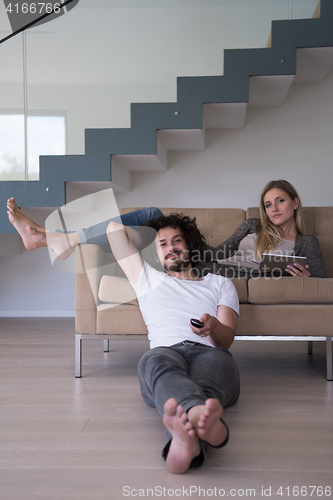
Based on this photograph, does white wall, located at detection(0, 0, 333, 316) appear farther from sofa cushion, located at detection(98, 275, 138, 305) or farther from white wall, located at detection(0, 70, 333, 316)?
sofa cushion, located at detection(98, 275, 138, 305)

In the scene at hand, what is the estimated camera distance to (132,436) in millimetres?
1201

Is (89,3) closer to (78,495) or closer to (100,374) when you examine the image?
(100,374)

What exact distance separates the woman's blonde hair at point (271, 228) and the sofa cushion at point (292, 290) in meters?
0.41

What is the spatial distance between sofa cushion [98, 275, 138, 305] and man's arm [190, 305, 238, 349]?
473mm

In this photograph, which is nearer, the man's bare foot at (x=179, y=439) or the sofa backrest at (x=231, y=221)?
the man's bare foot at (x=179, y=439)

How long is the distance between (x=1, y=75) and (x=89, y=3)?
773mm

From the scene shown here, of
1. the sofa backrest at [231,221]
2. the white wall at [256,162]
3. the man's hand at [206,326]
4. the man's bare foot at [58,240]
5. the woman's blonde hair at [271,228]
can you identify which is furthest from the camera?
the white wall at [256,162]

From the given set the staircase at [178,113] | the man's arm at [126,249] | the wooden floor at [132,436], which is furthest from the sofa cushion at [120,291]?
the staircase at [178,113]

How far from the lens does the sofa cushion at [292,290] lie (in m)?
1.78

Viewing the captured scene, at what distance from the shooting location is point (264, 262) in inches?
77.7

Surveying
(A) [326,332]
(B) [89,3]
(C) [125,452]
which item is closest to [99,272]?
(C) [125,452]

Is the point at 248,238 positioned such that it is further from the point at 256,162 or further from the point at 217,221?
the point at 256,162

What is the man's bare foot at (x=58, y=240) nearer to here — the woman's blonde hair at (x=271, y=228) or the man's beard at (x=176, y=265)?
the man's beard at (x=176, y=265)

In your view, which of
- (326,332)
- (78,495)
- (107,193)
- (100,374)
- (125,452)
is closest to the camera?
(78,495)
